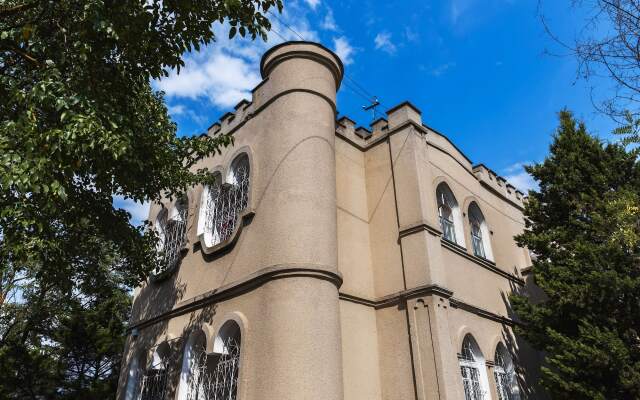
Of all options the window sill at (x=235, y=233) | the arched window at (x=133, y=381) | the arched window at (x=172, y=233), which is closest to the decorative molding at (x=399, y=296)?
the window sill at (x=235, y=233)

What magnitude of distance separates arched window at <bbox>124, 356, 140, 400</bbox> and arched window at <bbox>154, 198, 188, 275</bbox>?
7.48 feet

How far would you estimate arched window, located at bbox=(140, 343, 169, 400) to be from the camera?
34.2ft

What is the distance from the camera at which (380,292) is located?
991 centimetres

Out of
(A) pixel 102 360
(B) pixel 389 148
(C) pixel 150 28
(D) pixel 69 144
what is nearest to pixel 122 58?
(C) pixel 150 28

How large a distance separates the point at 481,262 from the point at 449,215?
1.44 meters

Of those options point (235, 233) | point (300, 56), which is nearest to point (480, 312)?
point (235, 233)

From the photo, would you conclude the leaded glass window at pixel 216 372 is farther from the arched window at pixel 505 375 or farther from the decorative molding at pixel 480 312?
the arched window at pixel 505 375

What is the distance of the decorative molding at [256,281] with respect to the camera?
26.3 feet

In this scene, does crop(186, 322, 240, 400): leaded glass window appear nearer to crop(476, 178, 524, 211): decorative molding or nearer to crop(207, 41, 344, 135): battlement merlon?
crop(207, 41, 344, 135): battlement merlon

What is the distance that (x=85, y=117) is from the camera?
5855mm

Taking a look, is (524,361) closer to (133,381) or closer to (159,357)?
(159,357)

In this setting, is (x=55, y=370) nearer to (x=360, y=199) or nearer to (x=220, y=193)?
(x=220, y=193)

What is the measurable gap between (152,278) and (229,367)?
188 inches

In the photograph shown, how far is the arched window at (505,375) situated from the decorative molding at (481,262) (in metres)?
2.01
